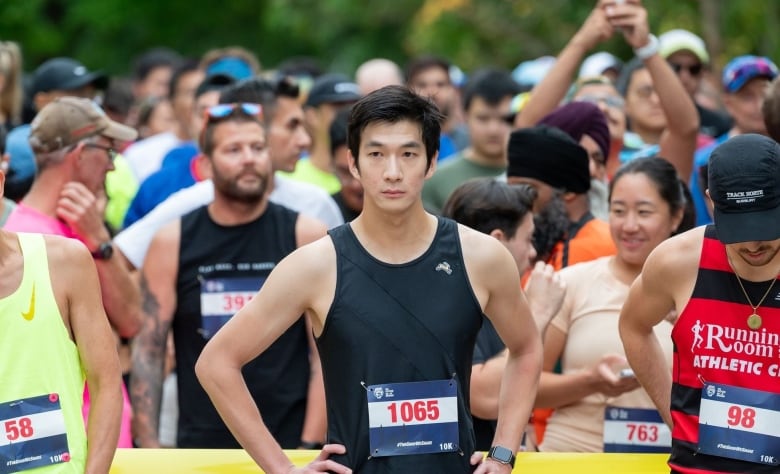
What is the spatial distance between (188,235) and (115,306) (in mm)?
496

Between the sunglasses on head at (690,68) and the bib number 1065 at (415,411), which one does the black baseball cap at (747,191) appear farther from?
the sunglasses on head at (690,68)

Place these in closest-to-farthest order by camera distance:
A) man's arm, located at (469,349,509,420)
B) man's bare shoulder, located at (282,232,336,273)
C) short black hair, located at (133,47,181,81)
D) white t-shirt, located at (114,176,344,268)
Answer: man's bare shoulder, located at (282,232,336,273) < man's arm, located at (469,349,509,420) < white t-shirt, located at (114,176,344,268) < short black hair, located at (133,47,181,81)

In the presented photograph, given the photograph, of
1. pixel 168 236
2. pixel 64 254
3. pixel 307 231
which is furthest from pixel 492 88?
pixel 64 254

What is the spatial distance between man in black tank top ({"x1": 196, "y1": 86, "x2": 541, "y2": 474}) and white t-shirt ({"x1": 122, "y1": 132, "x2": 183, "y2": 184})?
21.1 feet

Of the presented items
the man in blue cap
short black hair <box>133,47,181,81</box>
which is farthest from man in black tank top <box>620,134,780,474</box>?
short black hair <box>133,47,181,81</box>

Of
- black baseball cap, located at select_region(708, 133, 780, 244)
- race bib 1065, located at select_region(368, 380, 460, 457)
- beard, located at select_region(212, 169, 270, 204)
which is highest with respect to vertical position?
beard, located at select_region(212, 169, 270, 204)

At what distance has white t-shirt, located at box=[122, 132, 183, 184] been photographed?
1066 centimetres

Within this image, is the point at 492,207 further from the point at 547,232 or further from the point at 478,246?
the point at 478,246

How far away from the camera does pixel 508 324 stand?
446 centimetres

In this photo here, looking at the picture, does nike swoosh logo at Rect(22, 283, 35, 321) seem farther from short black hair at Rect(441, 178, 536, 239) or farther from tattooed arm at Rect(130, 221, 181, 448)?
tattooed arm at Rect(130, 221, 181, 448)

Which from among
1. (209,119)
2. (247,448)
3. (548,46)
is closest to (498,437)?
(247,448)

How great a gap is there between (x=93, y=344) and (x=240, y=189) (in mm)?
2258

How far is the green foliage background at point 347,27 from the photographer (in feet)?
56.1

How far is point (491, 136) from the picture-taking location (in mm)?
9391
